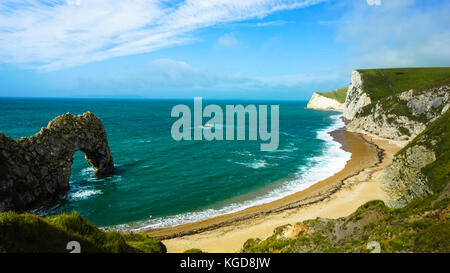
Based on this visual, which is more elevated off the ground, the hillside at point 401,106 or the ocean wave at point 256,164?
the hillside at point 401,106

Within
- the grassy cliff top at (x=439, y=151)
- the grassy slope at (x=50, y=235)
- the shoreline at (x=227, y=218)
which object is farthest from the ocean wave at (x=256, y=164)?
the grassy slope at (x=50, y=235)

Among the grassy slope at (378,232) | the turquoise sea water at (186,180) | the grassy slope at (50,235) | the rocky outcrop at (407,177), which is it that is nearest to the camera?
the grassy slope at (50,235)

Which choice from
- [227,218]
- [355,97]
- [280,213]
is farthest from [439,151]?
[355,97]

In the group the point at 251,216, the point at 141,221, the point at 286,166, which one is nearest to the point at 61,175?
the point at 141,221

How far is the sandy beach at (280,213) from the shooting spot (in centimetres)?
2222

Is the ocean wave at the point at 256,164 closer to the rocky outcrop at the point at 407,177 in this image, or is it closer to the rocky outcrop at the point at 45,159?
the rocky outcrop at the point at 407,177

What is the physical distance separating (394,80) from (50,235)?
137933 millimetres

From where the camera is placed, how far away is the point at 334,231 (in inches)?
558

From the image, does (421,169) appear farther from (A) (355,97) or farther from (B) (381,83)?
(B) (381,83)

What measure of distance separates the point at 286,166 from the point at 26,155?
39.0 meters

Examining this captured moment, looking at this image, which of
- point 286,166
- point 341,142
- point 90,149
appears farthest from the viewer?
point 341,142

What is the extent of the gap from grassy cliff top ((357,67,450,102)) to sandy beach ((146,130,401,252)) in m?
74.7

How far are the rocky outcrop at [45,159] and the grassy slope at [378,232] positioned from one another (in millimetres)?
26480

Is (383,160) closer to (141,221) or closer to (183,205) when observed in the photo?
(183,205)
